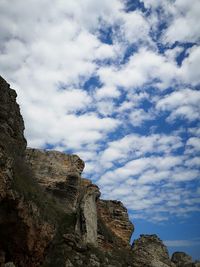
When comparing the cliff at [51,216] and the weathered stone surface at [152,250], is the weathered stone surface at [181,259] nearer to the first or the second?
the cliff at [51,216]

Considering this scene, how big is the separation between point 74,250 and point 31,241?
457 inches

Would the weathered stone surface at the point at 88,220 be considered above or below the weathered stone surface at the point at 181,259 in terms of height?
below

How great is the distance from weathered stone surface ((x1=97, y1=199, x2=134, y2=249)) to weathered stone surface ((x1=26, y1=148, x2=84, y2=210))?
8.02 m

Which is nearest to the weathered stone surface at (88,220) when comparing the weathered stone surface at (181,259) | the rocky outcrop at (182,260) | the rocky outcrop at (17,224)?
the rocky outcrop at (17,224)

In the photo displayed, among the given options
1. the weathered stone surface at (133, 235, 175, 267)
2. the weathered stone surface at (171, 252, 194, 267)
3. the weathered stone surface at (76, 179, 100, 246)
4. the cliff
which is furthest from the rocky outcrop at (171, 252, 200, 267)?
the weathered stone surface at (76, 179, 100, 246)

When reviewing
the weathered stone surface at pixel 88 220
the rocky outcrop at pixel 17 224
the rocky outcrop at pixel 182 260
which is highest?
the rocky outcrop at pixel 182 260

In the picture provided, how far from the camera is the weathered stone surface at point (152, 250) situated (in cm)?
5712

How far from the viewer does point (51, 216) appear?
2842 cm

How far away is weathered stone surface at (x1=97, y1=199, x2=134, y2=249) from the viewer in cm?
5781

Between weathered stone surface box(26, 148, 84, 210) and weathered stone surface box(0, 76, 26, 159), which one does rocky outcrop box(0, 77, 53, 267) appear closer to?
weathered stone surface box(0, 76, 26, 159)

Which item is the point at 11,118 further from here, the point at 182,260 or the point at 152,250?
the point at 182,260

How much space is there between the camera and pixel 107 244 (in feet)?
153

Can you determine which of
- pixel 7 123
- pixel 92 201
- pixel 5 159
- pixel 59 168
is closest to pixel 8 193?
pixel 5 159

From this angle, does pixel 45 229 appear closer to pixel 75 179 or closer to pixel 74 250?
pixel 74 250
